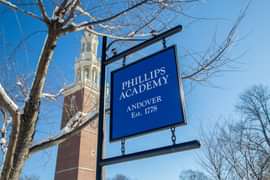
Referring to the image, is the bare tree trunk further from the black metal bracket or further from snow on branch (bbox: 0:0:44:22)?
the black metal bracket

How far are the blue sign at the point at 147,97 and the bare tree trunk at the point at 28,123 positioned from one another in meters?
1.31

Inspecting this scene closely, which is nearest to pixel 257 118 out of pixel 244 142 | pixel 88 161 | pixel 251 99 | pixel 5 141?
pixel 251 99

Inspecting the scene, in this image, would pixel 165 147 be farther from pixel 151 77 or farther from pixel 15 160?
pixel 15 160

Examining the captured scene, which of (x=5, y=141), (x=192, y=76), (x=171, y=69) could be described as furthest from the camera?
(x=5, y=141)

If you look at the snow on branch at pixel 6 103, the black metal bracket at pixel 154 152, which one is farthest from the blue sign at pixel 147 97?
the snow on branch at pixel 6 103

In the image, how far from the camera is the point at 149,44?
7.27 feet

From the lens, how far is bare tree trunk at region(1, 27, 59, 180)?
8.93 ft

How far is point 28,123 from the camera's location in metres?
2.88

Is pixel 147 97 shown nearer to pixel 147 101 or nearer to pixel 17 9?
pixel 147 101

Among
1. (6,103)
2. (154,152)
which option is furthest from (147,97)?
(6,103)

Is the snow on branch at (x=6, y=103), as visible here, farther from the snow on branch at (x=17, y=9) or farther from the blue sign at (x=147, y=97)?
the blue sign at (x=147, y=97)

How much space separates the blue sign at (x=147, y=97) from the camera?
5.56 feet

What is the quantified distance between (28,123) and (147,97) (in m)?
1.76

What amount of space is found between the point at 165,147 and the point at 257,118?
14.0 metres
